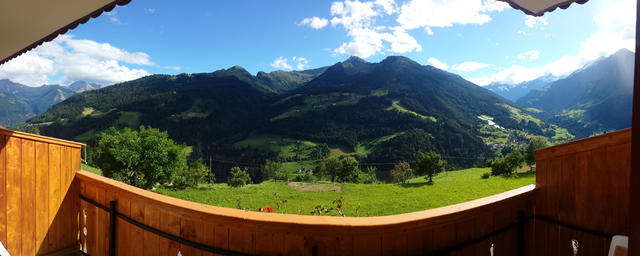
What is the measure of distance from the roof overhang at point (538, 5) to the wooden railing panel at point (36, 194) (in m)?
4.28

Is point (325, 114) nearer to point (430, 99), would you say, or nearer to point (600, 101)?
point (430, 99)

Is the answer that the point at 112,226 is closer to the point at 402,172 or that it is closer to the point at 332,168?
the point at 402,172

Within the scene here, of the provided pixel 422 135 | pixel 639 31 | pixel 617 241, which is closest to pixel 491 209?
pixel 617 241

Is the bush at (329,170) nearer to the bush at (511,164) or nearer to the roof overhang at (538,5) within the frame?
the bush at (511,164)

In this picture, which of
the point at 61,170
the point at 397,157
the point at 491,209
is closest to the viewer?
the point at 491,209

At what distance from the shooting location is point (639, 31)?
2.87 feet

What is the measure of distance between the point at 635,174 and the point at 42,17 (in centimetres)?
430

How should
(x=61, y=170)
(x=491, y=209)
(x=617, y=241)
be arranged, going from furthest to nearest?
(x=61, y=170)
(x=491, y=209)
(x=617, y=241)

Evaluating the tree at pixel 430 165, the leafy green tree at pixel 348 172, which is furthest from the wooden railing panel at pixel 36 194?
the leafy green tree at pixel 348 172

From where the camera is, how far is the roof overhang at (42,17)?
250 centimetres

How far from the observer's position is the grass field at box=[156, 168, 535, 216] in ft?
98.7

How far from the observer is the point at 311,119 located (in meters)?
125

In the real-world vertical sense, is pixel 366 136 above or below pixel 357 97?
below

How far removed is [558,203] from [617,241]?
0.81m
